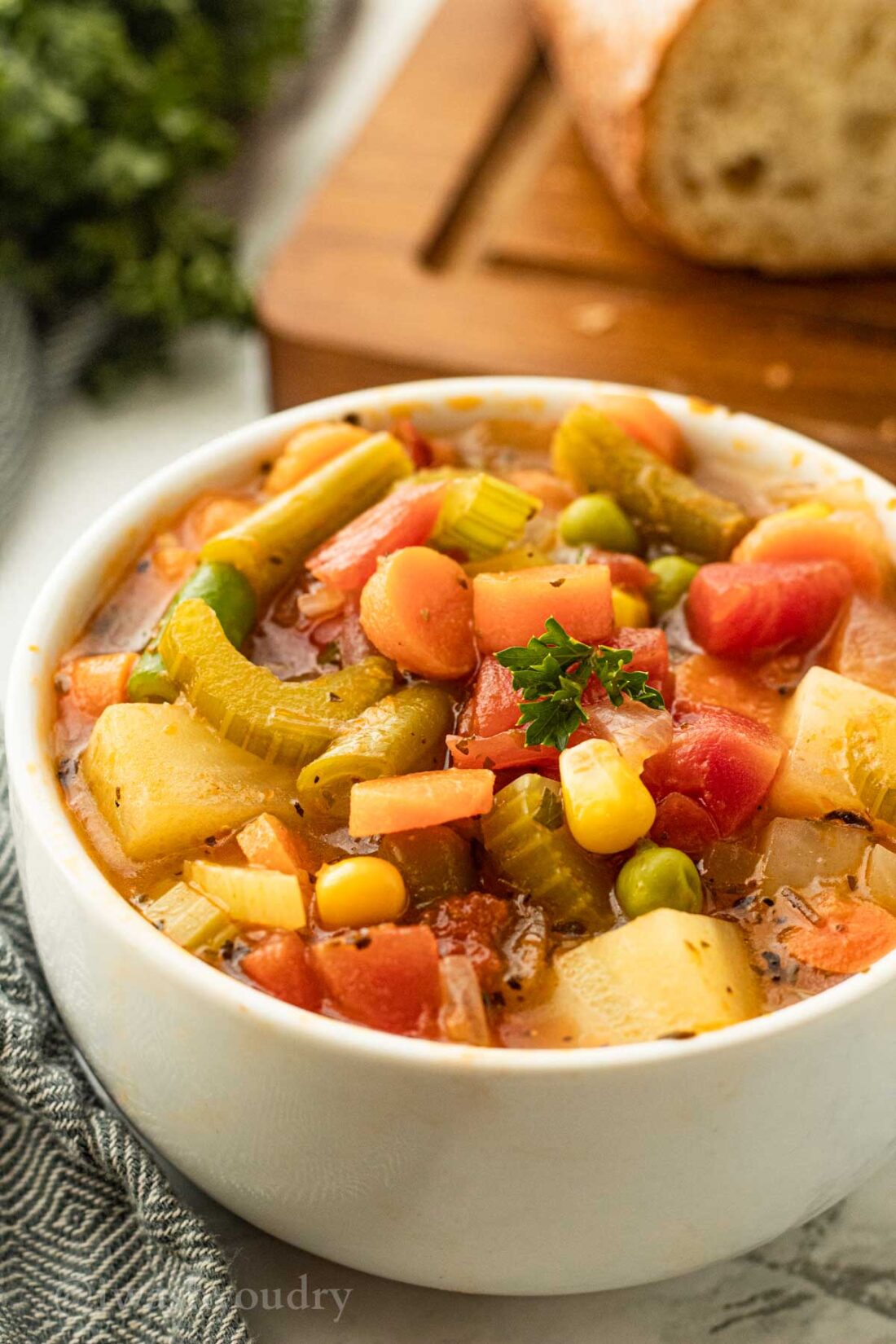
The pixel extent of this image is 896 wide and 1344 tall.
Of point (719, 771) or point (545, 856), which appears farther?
point (719, 771)

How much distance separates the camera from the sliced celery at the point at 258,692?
2.28 metres

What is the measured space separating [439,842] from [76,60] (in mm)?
3134

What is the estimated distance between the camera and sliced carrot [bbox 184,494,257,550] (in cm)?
276

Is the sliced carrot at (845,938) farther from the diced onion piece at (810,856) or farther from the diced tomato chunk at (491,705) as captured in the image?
the diced tomato chunk at (491,705)

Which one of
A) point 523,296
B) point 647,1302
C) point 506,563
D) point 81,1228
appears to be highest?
point 506,563

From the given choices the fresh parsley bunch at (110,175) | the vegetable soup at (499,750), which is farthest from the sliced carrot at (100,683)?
the fresh parsley bunch at (110,175)

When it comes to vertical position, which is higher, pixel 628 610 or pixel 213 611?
pixel 213 611

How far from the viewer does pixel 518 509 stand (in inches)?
100

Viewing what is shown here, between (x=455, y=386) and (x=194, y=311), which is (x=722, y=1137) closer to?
(x=455, y=386)

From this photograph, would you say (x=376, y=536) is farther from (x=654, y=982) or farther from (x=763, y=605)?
(x=654, y=982)

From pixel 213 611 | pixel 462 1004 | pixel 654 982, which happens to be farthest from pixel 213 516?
pixel 654 982

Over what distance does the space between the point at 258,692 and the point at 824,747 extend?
84 cm

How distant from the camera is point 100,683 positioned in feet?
8.07

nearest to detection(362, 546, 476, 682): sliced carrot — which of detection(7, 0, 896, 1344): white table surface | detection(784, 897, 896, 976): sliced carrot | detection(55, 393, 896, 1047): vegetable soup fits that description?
detection(55, 393, 896, 1047): vegetable soup
